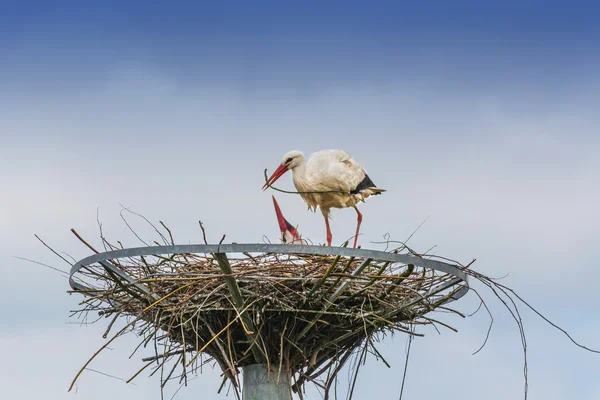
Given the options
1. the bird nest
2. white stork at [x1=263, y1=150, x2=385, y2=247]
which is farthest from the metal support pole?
white stork at [x1=263, y1=150, x2=385, y2=247]

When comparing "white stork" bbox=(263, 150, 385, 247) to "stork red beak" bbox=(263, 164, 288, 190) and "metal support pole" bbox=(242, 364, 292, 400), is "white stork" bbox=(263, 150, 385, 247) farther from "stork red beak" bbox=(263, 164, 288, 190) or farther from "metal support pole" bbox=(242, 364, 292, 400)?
"metal support pole" bbox=(242, 364, 292, 400)

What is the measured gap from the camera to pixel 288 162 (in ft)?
23.6

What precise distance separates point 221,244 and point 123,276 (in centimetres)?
88

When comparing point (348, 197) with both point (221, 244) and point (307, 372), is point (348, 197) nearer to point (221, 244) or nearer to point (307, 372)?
point (307, 372)

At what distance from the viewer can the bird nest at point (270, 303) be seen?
529 centimetres

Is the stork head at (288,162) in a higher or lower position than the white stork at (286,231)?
higher

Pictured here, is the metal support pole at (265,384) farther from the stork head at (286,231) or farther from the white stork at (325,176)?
the white stork at (325,176)

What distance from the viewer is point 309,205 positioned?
754 cm

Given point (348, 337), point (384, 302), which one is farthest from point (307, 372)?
point (384, 302)

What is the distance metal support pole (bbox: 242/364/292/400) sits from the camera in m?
5.80

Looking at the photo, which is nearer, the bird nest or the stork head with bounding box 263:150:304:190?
the bird nest

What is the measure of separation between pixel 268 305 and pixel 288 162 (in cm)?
202

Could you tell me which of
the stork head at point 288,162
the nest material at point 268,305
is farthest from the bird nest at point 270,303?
the stork head at point 288,162

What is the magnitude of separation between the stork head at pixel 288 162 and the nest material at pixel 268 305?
5.15ft
